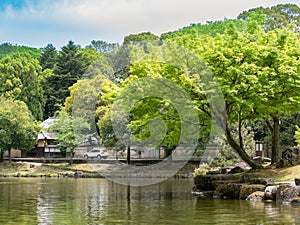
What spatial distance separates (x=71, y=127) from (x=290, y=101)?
32248mm

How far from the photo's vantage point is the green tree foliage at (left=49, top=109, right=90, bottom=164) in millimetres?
50750

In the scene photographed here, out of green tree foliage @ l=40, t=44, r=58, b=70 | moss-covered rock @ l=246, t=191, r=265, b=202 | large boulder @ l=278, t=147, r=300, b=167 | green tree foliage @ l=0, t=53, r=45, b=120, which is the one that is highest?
green tree foliage @ l=40, t=44, r=58, b=70

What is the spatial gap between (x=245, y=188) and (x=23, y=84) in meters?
51.5

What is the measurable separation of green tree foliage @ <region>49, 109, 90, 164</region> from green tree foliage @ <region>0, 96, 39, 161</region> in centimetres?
234

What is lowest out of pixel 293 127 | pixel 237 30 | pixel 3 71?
pixel 293 127

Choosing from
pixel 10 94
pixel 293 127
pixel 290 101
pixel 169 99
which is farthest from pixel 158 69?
pixel 10 94

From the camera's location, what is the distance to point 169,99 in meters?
21.5

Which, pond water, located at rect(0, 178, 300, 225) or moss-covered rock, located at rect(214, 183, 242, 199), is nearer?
pond water, located at rect(0, 178, 300, 225)

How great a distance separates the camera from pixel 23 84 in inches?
2657

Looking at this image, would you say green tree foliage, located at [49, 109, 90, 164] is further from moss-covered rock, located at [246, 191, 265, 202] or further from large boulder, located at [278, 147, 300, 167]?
moss-covered rock, located at [246, 191, 265, 202]

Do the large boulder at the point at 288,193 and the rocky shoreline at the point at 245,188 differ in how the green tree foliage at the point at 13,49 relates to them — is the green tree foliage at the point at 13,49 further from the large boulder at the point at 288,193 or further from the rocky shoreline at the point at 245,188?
the large boulder at the point at 288,193

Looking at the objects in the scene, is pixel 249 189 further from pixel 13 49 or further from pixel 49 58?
pixel 13 49

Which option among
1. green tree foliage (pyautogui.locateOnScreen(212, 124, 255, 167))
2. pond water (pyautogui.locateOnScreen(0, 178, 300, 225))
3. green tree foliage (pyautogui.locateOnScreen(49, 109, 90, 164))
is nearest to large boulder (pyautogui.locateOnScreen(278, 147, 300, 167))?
pond water (pyautogui.locateOnScreen(0, 178, 300, 225))

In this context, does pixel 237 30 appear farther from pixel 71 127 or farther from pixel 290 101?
pixel 71 127
